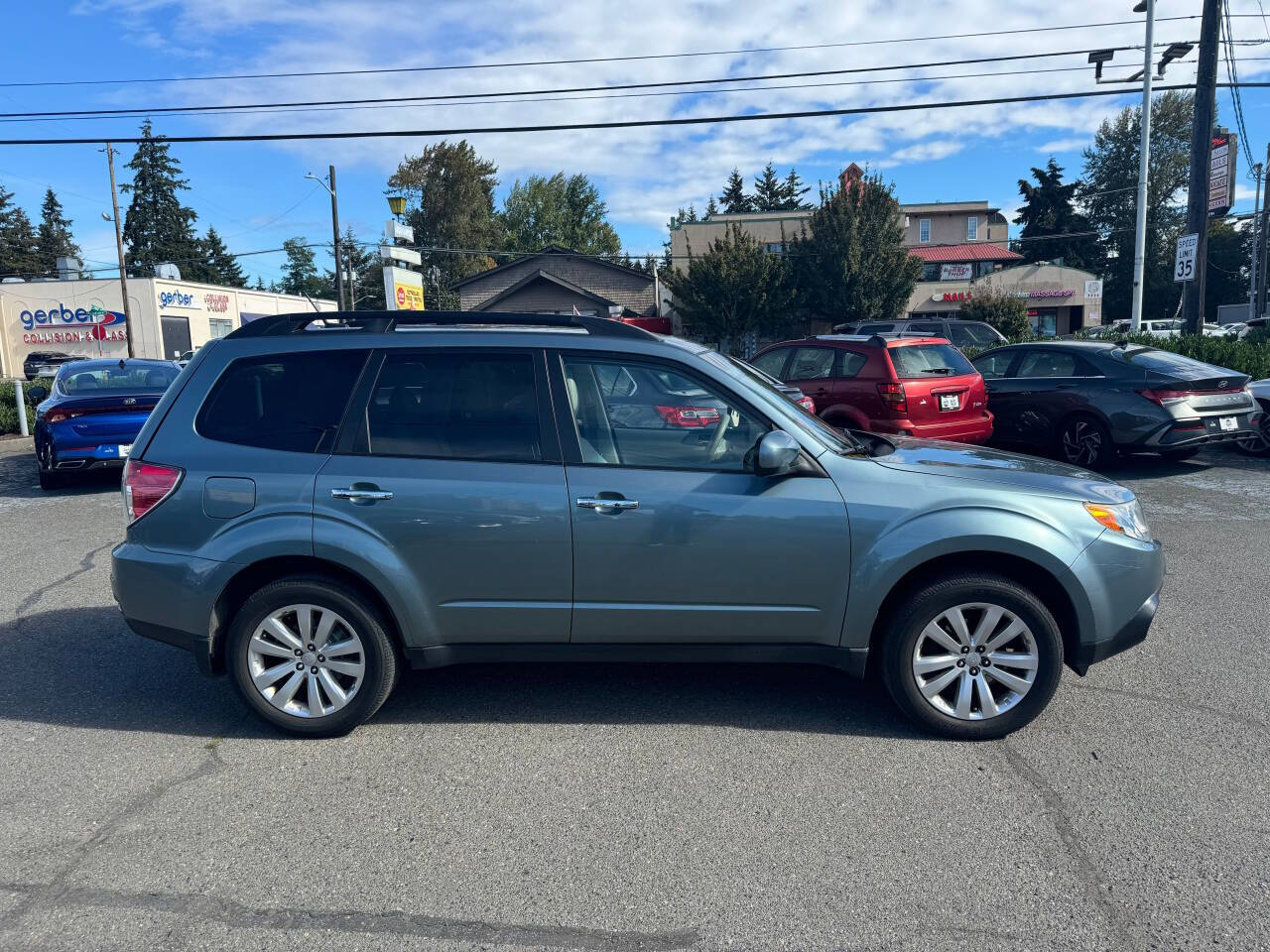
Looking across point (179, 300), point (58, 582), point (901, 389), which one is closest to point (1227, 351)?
point (901, 389)

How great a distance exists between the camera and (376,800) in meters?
3.51

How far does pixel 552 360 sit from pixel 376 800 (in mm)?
1991

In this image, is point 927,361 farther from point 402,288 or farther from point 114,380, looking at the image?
point 402,288

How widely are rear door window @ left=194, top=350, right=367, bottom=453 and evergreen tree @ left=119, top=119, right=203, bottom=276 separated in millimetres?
83833

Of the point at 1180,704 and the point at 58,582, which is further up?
the point at 58,582

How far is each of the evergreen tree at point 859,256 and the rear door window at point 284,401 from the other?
34.1 m

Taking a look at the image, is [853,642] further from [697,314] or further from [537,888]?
[697,314]

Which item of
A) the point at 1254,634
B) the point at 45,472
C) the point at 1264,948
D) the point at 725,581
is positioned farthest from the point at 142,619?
the point at 45,472

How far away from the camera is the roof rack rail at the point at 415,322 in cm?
420

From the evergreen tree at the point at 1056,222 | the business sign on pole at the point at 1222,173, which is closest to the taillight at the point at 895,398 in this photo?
the business sign on pole at the point at 1222,173

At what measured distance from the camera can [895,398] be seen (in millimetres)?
9656

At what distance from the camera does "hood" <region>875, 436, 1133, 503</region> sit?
12.9 feet

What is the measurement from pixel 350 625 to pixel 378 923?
1459 mm

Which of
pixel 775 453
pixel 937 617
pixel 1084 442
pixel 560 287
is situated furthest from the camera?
pixel 560 287
